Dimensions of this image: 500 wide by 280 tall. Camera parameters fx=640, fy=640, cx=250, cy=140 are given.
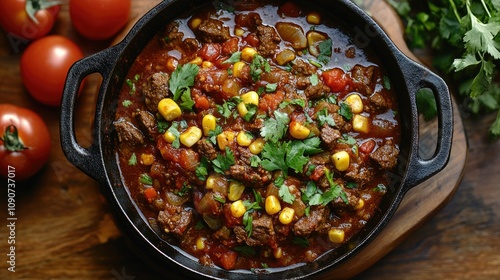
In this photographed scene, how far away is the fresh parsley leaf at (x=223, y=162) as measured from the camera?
477cm

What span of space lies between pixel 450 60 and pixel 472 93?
0.57m

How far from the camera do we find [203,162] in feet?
15.9

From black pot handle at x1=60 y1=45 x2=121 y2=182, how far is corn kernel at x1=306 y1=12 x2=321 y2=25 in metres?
1.50

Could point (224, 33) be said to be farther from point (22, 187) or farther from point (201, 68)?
point (22, 187)

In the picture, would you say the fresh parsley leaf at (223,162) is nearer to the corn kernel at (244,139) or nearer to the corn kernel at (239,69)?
the corn kernel at (244,139)

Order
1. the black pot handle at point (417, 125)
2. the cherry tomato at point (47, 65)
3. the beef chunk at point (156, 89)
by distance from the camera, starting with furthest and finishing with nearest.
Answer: the cherry tomato at point (47, 65)
the beef chunk at point (156, 89)
the black pot handle at point (417, 125)

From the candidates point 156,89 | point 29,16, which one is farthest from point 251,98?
point 29,16

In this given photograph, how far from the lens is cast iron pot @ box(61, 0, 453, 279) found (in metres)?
4.69

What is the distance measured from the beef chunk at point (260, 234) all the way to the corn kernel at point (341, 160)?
2.15 ft

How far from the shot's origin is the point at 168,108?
483cm

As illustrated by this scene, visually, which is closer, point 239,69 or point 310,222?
point 310,222

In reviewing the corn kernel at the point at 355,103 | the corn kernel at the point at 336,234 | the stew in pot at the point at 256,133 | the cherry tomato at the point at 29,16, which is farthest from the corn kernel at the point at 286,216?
the cherry tomato at the point at 29,16

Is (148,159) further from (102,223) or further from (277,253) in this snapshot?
(277,253)

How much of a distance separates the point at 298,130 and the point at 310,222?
0.69 m
